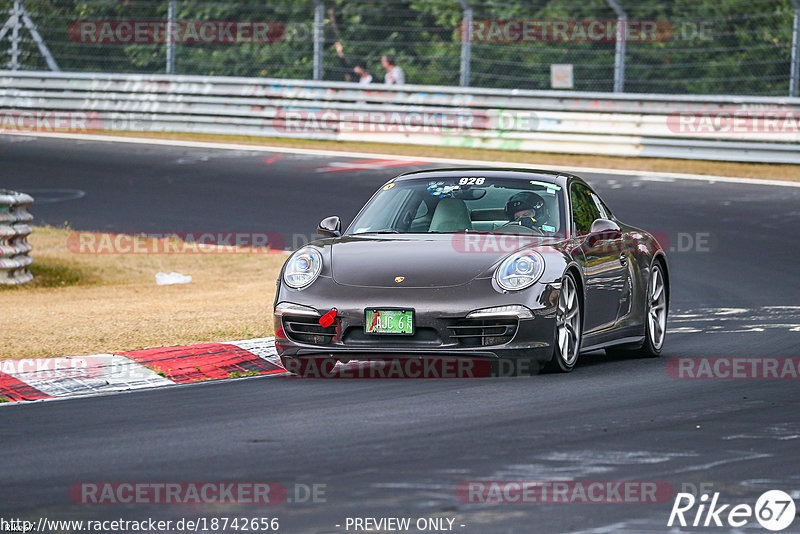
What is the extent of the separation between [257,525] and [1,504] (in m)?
1.00

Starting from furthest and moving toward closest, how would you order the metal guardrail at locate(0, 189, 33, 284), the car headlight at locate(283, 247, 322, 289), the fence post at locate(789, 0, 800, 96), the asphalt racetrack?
the fence post at locate(789, 0, 800, 96) → the metal guardrail at locate(0, 189, 33, 284) → the car headlight at locate(283, 247, 322, 289) → the asphalt racetrack

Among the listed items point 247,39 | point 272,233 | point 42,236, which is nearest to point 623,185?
point 272,233

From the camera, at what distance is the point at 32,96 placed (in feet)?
91.7

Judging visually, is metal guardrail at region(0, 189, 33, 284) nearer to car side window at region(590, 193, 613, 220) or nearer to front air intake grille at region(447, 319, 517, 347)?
car side window at region(590, 193, 613, 220)

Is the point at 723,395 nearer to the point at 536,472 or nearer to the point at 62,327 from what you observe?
the point at 536,472

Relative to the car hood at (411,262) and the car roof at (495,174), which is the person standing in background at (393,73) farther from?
the car hood at (411,262)

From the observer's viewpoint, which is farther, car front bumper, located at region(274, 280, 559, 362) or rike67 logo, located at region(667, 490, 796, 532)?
car front bumper, located at region(274, 280, 559, 362)

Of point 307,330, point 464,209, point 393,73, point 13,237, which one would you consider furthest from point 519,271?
point 393,73

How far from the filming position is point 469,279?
8.47m

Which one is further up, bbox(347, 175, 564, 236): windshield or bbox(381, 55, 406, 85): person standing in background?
bbox(381, 55, 406, 85): person standing in background

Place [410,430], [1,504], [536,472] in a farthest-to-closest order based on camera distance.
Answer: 1. [410,430]
2. [536,472]
3. [1,504]

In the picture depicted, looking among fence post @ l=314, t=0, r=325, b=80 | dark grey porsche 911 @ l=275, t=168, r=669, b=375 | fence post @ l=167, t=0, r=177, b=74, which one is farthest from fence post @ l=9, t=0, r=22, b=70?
dark grey porsche 911 @ l=275, t=168, r=669, b=375

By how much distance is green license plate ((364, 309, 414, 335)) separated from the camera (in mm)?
8352

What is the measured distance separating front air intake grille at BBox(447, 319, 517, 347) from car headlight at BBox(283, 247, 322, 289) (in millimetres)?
1013
